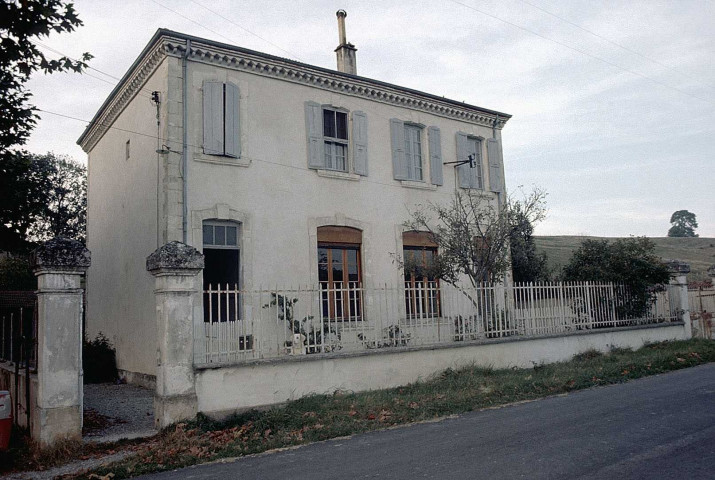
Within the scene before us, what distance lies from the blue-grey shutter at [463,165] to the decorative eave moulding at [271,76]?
649mm

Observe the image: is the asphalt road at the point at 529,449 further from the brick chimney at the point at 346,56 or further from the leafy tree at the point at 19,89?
the brick chimney at the point at 346,56

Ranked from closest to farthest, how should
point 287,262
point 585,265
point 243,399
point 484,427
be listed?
point 484,427 → point 243,399 → point 287,262 → point 585,265

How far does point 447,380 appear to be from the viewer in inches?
387

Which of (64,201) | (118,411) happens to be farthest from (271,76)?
(64,201)

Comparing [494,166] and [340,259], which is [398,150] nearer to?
[340,259]

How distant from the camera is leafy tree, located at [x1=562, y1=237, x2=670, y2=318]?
13.8 meters

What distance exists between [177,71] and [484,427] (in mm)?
9199

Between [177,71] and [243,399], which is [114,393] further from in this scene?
[177,71]

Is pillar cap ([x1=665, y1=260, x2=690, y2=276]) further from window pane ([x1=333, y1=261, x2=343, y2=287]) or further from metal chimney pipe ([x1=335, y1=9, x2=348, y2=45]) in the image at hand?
metal chimney pipe ([x1=335, y1=9, x2=348, y2=45])

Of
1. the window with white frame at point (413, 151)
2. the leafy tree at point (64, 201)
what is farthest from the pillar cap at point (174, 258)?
the leafy tree at point (64, 201)

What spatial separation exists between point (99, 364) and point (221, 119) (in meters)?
6.53

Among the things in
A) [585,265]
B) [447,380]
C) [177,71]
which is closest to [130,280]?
[177,71]

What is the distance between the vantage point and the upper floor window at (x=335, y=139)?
14.2 meters

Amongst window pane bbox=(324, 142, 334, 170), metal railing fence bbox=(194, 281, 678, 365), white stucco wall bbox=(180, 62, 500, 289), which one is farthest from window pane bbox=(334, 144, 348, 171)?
metal railing fence bbox=(194, 281, 678, 365)
